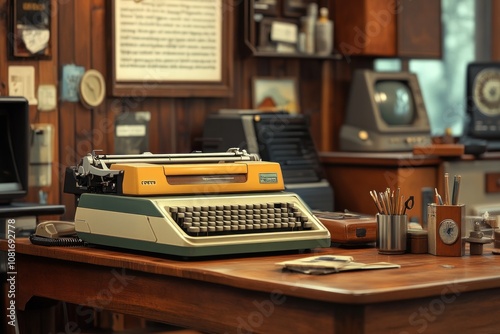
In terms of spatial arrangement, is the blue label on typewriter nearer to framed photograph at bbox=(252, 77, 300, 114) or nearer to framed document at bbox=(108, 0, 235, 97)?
framed document at bbox=(108, 0, 235, 97)

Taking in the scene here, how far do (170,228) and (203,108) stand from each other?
7.38ft

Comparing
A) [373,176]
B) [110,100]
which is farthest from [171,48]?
[373,176]

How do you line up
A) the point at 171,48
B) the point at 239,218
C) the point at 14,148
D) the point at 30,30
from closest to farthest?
the point at 239,218
the point at 14,148
the point at 30,30
the point at 171,48

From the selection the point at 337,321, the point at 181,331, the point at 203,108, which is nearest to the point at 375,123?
the point at 203,108

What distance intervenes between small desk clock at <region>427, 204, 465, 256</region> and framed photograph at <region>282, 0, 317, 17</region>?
2555 millimetres

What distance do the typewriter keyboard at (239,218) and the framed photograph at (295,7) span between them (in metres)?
2.39

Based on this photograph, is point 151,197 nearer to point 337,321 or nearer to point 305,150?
point 337,321

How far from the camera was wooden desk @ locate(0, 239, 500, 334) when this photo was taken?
7.70 feet

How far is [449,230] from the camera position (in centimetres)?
296

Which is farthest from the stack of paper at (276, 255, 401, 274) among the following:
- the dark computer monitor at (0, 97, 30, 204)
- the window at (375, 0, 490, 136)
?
the window at (375, 0, 490, 136)

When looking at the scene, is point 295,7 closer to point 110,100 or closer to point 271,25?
point 271,25

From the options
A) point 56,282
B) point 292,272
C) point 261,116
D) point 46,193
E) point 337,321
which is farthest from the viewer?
point 261,116

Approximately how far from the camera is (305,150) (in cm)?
497

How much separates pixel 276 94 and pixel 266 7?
466mm
